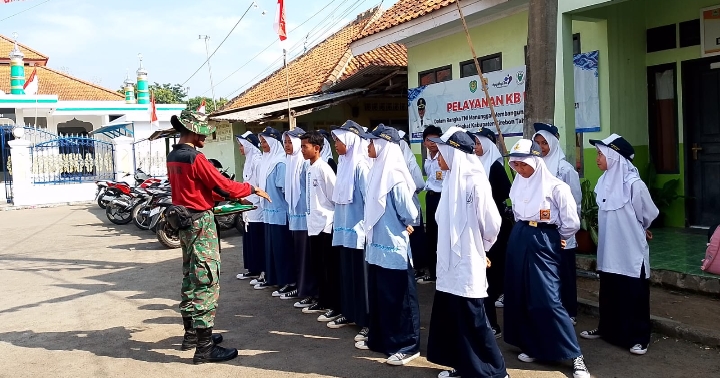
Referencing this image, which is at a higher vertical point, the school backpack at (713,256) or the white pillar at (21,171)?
the white pillar at (21,171)

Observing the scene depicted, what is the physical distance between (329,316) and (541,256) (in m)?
2.28

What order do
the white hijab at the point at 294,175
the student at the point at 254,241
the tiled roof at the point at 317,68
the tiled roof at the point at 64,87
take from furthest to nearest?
the tiled roof at the point at 64,87 → the tiled roof at the point at 317,68 → the student at the point at 254,241 → the white hijab at the point at 294,175

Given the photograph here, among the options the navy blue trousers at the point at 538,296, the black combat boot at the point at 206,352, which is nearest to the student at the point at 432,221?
the navy blue trousers at the point at 538,296

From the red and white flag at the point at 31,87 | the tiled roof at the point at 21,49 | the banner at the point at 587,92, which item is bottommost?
the banner at the point at 587,92

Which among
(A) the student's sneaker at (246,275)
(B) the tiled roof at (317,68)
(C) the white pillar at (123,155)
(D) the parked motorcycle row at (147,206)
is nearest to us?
(A) the student's sneaker at (246,275)

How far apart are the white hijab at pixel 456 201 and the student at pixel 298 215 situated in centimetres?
240

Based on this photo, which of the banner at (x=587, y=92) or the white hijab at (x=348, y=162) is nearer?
the white hijab at (x=348, y=162)

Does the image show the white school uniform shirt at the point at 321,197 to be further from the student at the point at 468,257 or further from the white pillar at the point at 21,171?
the white pillar at the point at 21,171

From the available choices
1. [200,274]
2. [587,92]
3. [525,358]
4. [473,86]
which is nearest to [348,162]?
[200,274]

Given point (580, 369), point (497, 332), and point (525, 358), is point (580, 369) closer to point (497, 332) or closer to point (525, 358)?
point (525, 358)

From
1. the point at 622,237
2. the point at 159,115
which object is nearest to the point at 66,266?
the point at 622,237

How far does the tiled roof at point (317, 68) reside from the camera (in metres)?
14.4

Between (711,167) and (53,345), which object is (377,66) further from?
(53,345)

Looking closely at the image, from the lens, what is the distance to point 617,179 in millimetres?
4711
